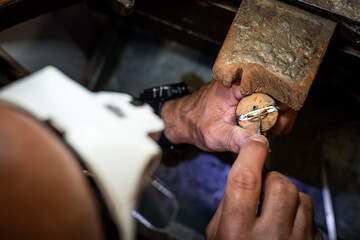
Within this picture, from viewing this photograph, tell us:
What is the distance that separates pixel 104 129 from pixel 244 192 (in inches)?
25.8

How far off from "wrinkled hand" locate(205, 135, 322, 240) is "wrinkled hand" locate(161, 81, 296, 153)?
0.70 ft

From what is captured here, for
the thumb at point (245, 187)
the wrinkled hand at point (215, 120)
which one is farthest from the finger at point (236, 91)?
the thumb at point (245, 187)

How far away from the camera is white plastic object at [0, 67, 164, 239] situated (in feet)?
2.09

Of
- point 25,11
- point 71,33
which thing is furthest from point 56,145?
point 71,33

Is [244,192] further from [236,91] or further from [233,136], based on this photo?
[236,91]

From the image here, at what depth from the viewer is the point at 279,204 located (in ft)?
3.81

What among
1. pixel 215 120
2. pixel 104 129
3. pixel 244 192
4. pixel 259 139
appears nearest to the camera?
pixel 104 129

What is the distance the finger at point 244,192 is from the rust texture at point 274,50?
0.34 meters

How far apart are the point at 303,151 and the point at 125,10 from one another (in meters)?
2.01

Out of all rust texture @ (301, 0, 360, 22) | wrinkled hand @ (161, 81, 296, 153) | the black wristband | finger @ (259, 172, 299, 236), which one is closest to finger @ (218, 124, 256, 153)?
wrinkled hand @ (161, 81, 296, 153)

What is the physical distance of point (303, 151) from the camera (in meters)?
2.54

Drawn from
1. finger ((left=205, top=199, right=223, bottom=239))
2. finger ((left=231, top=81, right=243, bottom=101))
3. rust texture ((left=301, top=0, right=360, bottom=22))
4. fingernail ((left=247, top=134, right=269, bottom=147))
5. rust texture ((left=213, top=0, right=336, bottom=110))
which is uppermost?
rust texture ((left=301, top=0, right=360, bottom=22))

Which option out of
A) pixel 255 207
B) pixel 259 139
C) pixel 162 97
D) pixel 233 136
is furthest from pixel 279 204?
pixel 162 97

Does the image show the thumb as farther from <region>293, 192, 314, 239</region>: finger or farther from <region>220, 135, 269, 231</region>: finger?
<region>293, 192, 314, 239</region>: finger
